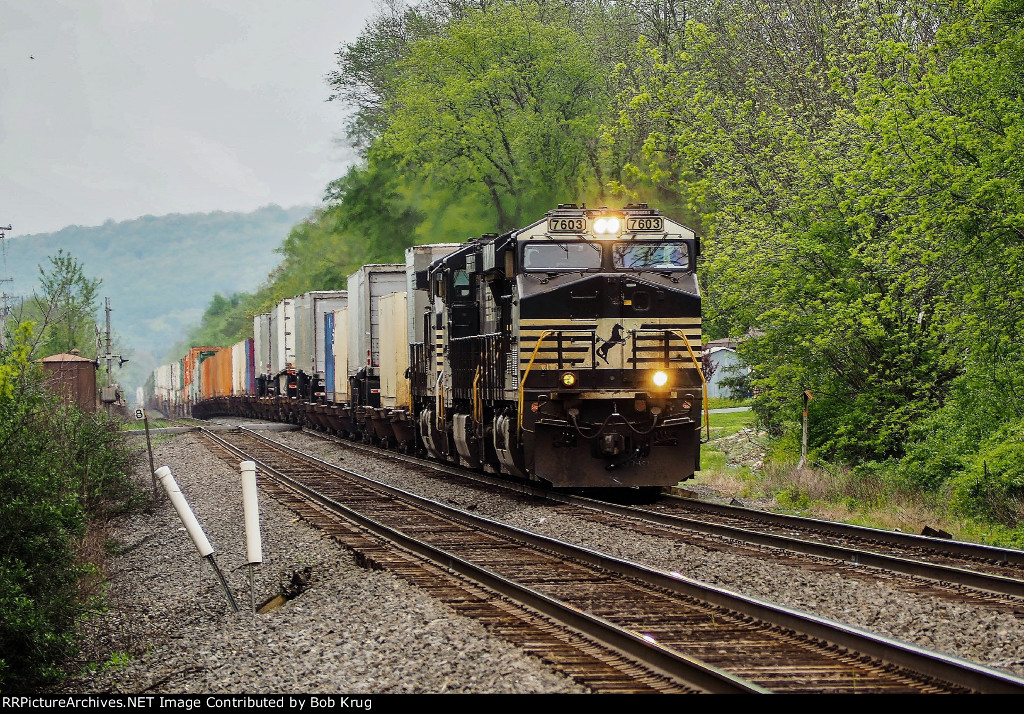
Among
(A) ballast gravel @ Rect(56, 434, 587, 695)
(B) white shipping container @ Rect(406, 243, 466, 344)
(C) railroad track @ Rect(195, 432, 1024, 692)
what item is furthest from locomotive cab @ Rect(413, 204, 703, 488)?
(B) white shipping container @ Rect(406, 243, 466, 344)

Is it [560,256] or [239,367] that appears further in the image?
[239,367]

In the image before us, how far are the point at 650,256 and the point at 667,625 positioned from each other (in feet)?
27.8

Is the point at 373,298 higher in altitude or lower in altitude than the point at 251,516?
higher

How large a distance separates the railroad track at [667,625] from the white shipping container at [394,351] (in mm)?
11605

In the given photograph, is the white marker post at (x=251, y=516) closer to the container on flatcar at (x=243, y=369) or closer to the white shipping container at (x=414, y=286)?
the white shipping container at (x=414, y=286)

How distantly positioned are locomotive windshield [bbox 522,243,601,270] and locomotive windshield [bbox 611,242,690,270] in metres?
0.30

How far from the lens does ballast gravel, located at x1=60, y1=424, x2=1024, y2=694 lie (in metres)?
6.95

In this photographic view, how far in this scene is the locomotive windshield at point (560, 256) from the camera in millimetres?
15531

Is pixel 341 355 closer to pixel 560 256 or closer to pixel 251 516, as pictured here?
pixel 560 256

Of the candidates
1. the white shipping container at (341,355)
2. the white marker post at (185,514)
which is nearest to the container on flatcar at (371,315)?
the white shipping container at (341,355)

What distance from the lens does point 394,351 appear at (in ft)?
84.2

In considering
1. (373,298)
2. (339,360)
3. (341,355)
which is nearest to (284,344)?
(339,360)

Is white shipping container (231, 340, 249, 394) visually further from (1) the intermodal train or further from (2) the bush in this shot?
(2) the bush
